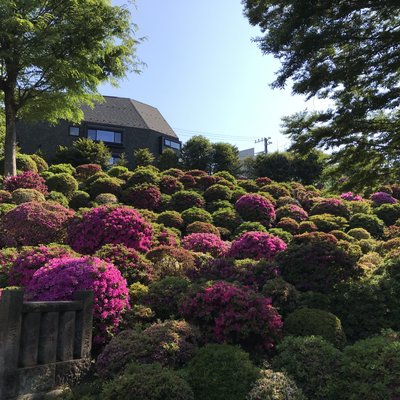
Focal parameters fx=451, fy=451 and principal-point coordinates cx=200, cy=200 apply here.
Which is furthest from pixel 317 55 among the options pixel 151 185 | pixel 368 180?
pixel 151 185

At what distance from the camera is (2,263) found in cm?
780

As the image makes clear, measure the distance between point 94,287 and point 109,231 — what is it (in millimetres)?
3193

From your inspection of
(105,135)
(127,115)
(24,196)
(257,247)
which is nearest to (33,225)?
(24,196)

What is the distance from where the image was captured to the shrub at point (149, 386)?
3.96m

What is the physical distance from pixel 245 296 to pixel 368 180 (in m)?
6.16

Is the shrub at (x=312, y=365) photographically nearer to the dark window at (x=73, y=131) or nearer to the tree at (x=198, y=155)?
the tree at (x=198, y=155)

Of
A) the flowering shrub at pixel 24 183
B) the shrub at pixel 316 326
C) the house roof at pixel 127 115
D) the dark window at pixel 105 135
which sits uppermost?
the house roof at pixel 127 115

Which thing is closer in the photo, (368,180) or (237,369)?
(237,369)

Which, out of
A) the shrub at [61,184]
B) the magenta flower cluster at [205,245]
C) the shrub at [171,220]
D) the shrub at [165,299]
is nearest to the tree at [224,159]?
the shrub at [61,184]

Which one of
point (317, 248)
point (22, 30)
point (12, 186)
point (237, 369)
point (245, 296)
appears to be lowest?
point (237, 369)

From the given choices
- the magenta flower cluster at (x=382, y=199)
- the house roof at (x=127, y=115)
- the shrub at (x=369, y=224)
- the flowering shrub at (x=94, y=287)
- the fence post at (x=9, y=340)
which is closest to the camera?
the fence post at (x=9, y=340)

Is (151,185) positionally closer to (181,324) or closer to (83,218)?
(83,218)

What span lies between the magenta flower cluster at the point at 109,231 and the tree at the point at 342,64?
380cm

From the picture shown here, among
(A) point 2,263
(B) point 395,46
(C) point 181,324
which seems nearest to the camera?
(C) point 181,324
